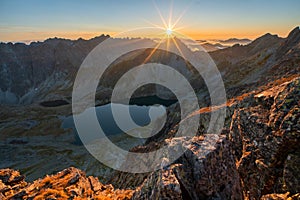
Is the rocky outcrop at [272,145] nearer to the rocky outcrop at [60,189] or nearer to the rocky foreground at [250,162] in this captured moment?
the rocky foreground at [250,162]

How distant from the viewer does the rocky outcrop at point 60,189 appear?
21844 mm

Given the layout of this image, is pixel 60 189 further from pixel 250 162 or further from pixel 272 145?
pixel 272 145

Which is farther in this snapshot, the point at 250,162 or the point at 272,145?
the point at 250,162

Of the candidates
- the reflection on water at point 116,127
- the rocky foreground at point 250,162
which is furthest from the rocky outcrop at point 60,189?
the reflection on water at point 116,127

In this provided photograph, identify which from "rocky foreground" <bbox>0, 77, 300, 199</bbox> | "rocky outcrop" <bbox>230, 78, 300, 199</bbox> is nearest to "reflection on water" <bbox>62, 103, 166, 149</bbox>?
"rocky foreground" <bbox>0, 77, 300, 199</bbox>

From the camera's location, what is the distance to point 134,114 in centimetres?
18888

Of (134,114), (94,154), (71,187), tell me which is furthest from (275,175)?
(134,114)

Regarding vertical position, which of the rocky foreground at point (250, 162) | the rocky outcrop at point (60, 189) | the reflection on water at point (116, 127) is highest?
the rocky foreground at point (250, 162)

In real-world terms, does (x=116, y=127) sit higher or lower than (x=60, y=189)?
lower

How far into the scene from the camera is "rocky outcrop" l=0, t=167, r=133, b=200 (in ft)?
71.7

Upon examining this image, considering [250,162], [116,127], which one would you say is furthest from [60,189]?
[116,127]

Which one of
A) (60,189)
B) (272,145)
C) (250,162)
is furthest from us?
(60,189)

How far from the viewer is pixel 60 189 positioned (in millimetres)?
23234

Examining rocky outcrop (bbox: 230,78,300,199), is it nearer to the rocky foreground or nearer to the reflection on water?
the rocky foreground
